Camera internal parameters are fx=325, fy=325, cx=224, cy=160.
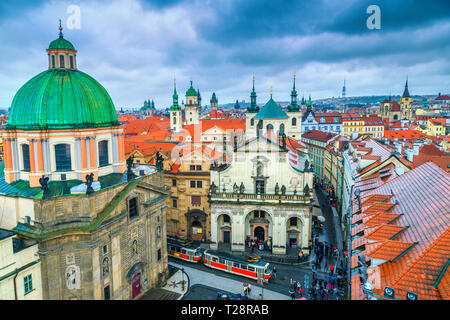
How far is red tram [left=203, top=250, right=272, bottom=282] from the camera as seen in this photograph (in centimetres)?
3459

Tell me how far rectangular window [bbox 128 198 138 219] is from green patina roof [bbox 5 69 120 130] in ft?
24.8

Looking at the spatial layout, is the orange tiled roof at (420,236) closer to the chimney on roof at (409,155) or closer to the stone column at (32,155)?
the chimney on roof at (409,155)

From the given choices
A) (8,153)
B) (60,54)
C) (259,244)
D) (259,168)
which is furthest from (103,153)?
(259,244)

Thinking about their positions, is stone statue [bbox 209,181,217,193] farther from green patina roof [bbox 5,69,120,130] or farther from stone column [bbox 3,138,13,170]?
stone column [bbox 3,138,13,170]

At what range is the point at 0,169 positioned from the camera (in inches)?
1286

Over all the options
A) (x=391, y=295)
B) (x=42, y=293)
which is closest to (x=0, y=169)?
(x=42, y=293)

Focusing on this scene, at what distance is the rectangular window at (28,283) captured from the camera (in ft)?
73.7

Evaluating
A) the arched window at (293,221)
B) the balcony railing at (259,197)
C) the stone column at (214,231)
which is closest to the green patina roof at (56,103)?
the balcony railing at (259,197)

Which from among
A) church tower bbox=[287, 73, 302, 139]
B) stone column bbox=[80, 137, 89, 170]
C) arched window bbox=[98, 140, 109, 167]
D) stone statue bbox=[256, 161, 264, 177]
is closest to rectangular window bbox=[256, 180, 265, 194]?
stone statue bbox=[256, 161, 264, 177]

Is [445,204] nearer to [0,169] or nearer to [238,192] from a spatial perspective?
[238,192]

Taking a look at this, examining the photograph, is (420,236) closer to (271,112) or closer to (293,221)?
(293,221)

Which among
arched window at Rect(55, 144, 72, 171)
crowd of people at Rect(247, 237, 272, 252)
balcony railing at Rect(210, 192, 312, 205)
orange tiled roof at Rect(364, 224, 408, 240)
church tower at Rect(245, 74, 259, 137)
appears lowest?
crowd of people at Rect(247, 237, 272, 252)
